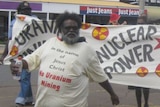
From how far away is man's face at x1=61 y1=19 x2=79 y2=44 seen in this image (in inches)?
153

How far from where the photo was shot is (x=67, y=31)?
155 inches

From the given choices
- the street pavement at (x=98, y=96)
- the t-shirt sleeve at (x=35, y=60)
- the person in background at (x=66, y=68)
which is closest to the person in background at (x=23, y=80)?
the street pavement at (x=98, y=96)

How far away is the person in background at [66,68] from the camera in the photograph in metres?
3.88

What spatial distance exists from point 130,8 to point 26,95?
884 inches

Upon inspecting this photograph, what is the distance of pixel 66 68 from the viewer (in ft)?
12.7

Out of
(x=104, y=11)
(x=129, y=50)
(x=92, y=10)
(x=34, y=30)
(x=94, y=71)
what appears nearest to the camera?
(x=94, y=71)

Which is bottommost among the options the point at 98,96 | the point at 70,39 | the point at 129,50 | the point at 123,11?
the point at 98,96

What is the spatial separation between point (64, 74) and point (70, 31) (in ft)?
1.32

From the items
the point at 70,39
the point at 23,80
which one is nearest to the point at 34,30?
the point at 23,80

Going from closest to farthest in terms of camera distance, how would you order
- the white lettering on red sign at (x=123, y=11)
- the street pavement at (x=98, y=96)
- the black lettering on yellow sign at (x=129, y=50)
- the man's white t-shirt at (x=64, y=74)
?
the man's white t-shirt at (x=64, y=74) < the black lettering on yellow sign at (x=129, y=50) < the street pavement at (x=98, y=96) < the white lettering on red sign at (x=123, y=11)

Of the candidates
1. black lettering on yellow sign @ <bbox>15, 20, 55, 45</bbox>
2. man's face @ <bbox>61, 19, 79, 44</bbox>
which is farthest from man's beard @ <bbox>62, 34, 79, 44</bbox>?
black lettering on yellow sign @ <bbox>15, 20, 55, 45</bbox>

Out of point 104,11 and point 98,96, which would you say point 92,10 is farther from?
point 98,96

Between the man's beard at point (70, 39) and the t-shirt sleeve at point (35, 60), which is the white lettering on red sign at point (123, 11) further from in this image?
the man's beard at point (70, 39)

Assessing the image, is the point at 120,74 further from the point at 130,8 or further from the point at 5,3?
the point at 130,8
